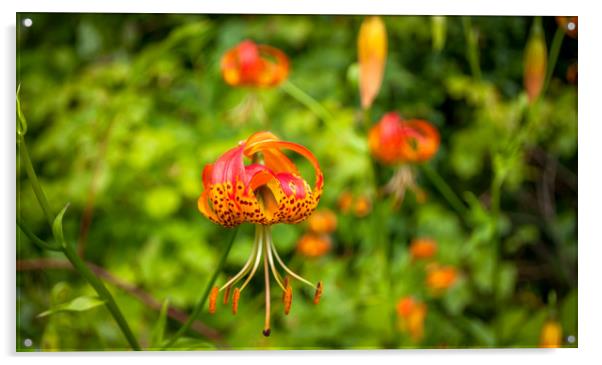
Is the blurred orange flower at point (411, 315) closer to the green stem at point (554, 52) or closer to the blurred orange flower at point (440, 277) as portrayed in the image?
the blurred orange flower at point (440, 277)

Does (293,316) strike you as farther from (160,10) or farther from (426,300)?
(160,10)

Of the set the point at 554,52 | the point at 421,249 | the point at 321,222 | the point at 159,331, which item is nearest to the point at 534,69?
the point at 554,52

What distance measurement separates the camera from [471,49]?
1.60 meters

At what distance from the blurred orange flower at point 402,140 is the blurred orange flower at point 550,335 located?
1.41 feet

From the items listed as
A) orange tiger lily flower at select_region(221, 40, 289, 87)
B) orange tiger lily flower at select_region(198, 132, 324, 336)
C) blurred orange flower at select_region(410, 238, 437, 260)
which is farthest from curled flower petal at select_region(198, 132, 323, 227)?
blurred orange flower at select_region(410, 238, 437, 260)

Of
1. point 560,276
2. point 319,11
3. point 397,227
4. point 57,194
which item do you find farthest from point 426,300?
point 57,194

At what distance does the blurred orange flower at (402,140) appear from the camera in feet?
5.12

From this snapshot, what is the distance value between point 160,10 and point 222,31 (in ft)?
0.42

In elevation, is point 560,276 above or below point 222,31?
below

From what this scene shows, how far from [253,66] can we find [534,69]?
23.3 inches

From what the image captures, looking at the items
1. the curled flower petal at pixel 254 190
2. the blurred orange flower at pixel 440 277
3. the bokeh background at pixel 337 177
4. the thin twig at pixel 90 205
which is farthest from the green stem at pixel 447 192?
the thin twig at pixel 90 205

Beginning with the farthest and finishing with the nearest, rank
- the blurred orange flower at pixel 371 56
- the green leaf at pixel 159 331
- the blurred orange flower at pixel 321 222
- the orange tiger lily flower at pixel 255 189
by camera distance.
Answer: the blurred orange flower at pixel 321 222 < the blurred orange flower at pixel 371 56 < the green leaf at pixel 159 331 < the orange tiger lily flower at pixel 255 189

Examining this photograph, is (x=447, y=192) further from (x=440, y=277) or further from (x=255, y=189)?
(x=255, y=189)

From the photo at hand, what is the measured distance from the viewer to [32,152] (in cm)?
149
